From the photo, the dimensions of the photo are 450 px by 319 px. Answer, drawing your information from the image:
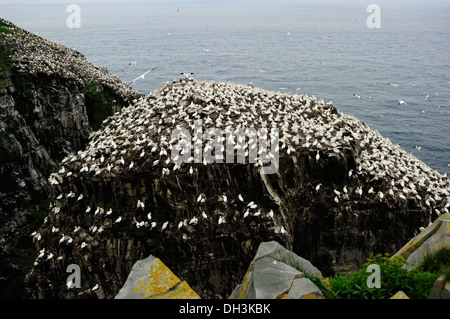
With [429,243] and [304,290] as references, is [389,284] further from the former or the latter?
[429,243]

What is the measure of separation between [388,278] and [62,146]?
98.5 feet

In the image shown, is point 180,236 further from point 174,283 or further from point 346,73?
point 346,73

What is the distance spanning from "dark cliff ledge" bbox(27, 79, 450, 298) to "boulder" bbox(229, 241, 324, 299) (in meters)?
5.74

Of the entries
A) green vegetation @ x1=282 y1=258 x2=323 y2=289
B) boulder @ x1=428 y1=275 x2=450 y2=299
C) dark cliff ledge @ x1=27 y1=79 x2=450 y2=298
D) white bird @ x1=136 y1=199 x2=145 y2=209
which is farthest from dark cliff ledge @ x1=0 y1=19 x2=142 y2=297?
boulder @ x1=428 y1=275 x2=450 y2=299

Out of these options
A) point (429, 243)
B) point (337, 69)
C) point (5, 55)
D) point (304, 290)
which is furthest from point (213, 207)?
point (337, 69)

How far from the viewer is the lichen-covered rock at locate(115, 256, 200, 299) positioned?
978 centimetres

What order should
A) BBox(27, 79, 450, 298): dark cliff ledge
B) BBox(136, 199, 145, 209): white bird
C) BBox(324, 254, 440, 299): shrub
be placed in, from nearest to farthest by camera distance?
BBox(324, 254, 440, 299): shrub
BBox(27, 79, 450, 298): dark cliff ledge
BBox(136, 199, 145, 209): white bird

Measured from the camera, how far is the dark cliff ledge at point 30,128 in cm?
2598

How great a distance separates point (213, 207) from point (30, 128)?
20.6 meters

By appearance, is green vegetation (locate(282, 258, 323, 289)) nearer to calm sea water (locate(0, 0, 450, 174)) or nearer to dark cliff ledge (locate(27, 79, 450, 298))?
dark cliff ledge (locate(27, 79, 450, 298))

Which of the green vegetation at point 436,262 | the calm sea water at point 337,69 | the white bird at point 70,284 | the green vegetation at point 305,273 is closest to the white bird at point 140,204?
the white bird at point 70,284

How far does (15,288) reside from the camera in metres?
24.2

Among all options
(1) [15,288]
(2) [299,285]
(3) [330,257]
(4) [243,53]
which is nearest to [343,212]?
(3) [330,257]

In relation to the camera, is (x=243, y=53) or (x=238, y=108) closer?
(x=238, y=108)
